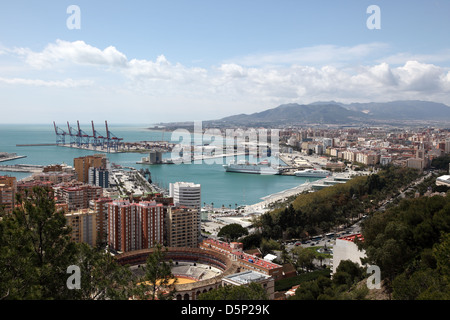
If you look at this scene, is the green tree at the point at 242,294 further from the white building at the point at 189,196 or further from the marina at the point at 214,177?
the marina at the point at 214,177

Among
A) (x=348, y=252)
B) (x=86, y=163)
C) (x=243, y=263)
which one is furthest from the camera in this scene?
(x=86, y=163)

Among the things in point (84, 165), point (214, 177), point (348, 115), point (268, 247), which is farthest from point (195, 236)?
point (348, 115)

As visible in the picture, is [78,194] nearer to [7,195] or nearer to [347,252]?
[7,195]

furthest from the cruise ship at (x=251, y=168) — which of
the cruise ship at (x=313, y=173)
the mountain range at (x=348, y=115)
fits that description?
the mountain range at (x=348, y=115)

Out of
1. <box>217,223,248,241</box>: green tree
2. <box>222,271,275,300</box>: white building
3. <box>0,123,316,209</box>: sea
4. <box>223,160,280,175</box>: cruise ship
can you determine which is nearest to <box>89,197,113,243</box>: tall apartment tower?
<box>217,223,248,241</box>: green tree

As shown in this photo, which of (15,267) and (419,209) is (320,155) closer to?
(419,209)

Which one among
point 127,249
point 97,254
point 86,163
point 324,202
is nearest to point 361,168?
point 324,202

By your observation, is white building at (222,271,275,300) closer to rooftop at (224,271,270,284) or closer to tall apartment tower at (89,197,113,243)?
rooftop at (224,271,270,284)
